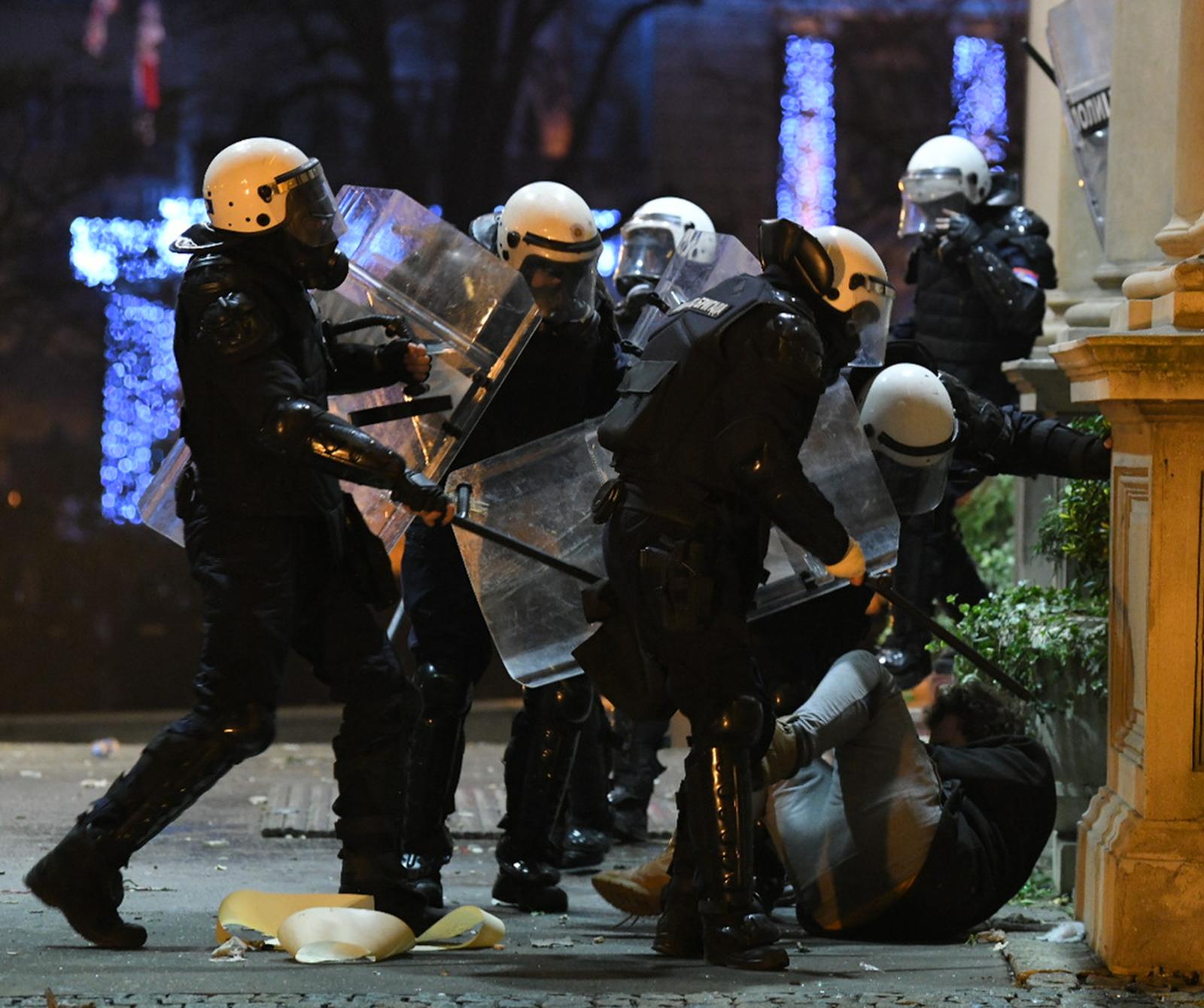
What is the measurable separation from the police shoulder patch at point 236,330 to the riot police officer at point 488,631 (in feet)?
3.70

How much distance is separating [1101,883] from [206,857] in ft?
10.8

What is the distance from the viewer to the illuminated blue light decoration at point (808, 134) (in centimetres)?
1278

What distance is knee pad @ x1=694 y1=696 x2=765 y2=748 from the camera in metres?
5.02

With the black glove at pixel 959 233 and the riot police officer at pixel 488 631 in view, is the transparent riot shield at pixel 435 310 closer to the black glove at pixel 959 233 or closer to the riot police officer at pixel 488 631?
the riot police officer at pixel 488 631

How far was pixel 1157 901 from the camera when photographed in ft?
16.2

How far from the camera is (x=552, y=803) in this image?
6160mm

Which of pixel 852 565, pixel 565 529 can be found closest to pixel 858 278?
pixel 852 565

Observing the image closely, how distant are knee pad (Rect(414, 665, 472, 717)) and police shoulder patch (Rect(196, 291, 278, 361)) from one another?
4.52 ft

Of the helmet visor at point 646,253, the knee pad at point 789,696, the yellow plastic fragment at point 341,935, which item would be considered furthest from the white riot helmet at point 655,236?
the yellow plastic fragment at point 341,935

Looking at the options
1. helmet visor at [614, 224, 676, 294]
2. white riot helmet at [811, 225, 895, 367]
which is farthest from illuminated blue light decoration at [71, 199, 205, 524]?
white riot helmet at [811, 225, 895, 367]

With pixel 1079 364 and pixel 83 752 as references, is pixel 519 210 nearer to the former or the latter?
pixel 1079 364

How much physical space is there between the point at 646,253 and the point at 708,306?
2.53 m

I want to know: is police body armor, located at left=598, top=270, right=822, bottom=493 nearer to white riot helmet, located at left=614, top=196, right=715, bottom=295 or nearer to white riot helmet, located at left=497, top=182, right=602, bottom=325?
white riot helmet, located at left=497, top=182, right=602, bottom=325

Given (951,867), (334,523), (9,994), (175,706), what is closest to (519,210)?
(334,523)
